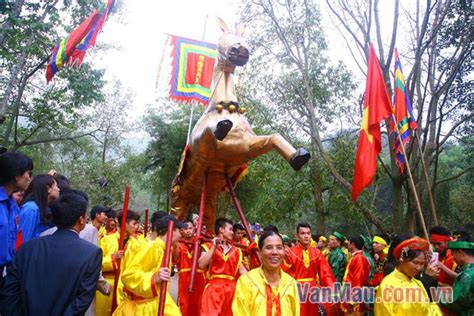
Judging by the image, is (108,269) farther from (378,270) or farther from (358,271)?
(378,270)

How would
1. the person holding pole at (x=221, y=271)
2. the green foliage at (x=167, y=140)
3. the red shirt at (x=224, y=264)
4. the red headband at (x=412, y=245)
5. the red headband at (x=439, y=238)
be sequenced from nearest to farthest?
the red headband at (x=412, y=245) → the person holding pole at (x=221, y=271) → the red shirt at (x=224, y=264) → the red headband at (x=439, y=238) → the green foliage at (x=167, y=140)

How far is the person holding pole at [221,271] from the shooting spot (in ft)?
17.8

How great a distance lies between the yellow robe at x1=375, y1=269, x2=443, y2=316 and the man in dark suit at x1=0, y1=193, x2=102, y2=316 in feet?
8.15

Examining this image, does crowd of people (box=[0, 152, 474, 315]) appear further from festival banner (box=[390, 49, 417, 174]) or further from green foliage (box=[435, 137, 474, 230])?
green foliage (box=[435, 137, 474, 230])

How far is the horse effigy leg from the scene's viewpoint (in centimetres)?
448

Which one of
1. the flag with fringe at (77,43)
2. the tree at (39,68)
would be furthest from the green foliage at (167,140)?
the flag with fringe at (77,43)

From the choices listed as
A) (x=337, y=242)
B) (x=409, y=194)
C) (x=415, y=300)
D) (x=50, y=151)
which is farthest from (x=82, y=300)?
(x=50, y=151)

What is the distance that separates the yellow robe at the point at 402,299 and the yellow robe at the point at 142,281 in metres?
1.85

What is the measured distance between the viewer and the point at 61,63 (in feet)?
24.9

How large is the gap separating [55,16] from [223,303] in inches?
292

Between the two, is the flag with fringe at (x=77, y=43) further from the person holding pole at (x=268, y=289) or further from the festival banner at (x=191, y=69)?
the person holding pole at (x=268, y=289)

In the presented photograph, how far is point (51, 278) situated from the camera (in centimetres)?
270

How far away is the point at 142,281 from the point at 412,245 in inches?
94.8

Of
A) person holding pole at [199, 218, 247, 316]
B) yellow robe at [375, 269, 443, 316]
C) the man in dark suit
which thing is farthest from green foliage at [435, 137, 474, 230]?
the man in dark suit
